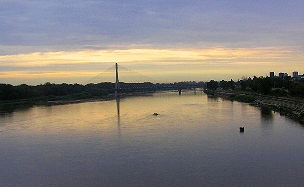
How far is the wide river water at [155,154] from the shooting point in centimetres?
454

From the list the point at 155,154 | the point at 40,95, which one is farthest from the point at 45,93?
the point at 155,154

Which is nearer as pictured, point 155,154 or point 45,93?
point 155,154

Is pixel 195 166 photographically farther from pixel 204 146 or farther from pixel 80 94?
pixel 80 94

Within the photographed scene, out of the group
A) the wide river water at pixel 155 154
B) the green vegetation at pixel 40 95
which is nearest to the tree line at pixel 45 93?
the green vegetation at pixel 40 95

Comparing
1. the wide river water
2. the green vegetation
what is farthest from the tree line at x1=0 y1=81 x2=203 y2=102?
the wide river water

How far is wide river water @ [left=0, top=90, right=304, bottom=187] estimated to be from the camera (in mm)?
4539

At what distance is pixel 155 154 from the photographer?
227 inches

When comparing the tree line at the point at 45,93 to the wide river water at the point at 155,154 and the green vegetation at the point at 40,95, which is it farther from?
the wide river water at the point at 155,154

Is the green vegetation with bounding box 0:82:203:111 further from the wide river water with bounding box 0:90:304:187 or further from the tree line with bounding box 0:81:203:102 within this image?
the wide river water with bounding box 0:90:304:187

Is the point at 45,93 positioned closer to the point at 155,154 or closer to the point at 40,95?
the point at 40,95

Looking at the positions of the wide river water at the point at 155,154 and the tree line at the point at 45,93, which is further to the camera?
the tree line at the point at 45,93

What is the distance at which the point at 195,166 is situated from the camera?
4.97m

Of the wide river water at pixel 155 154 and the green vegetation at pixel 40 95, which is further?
the green vegetation at pixel 40 95

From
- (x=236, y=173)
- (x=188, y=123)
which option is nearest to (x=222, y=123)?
(x=188, y=123)
